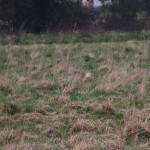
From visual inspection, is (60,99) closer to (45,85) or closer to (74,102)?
(74,102)

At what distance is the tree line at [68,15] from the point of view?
22797 millimetres

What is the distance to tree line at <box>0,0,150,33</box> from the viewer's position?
74.8ft

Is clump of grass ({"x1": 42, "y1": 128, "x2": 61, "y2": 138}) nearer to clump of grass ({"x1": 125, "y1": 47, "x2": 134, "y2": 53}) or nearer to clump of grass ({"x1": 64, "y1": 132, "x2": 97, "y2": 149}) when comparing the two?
clump of grass ({"x1": 64, "y1": 132, "x2": 97, "y2": 149})

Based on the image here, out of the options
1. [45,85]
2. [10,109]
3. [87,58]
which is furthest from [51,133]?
[87,58]

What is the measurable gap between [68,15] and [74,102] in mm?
19421

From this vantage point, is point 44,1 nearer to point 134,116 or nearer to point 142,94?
point 142,94

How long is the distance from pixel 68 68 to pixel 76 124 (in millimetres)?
4670

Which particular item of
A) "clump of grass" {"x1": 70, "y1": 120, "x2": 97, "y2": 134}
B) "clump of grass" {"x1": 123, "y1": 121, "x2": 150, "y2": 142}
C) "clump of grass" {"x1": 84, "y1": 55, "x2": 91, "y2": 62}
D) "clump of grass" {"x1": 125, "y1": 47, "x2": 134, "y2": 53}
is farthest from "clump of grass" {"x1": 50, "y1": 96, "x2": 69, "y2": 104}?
"clump of grass" {"x1": 125, "y1": 47, "x2": 134, "y2": 53}

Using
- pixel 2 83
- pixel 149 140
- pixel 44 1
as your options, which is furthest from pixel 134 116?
pixel 44 1

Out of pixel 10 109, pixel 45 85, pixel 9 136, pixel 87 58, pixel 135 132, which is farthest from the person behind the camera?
pixel 87 58

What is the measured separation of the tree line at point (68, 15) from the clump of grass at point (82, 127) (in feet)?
54.4

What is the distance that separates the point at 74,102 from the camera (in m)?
6.92

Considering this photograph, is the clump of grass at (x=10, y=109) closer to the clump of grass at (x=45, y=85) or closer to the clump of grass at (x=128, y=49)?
the clump of grass at (x=45, y=85)

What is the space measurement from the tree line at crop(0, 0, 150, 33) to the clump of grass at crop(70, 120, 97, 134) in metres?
16.6
